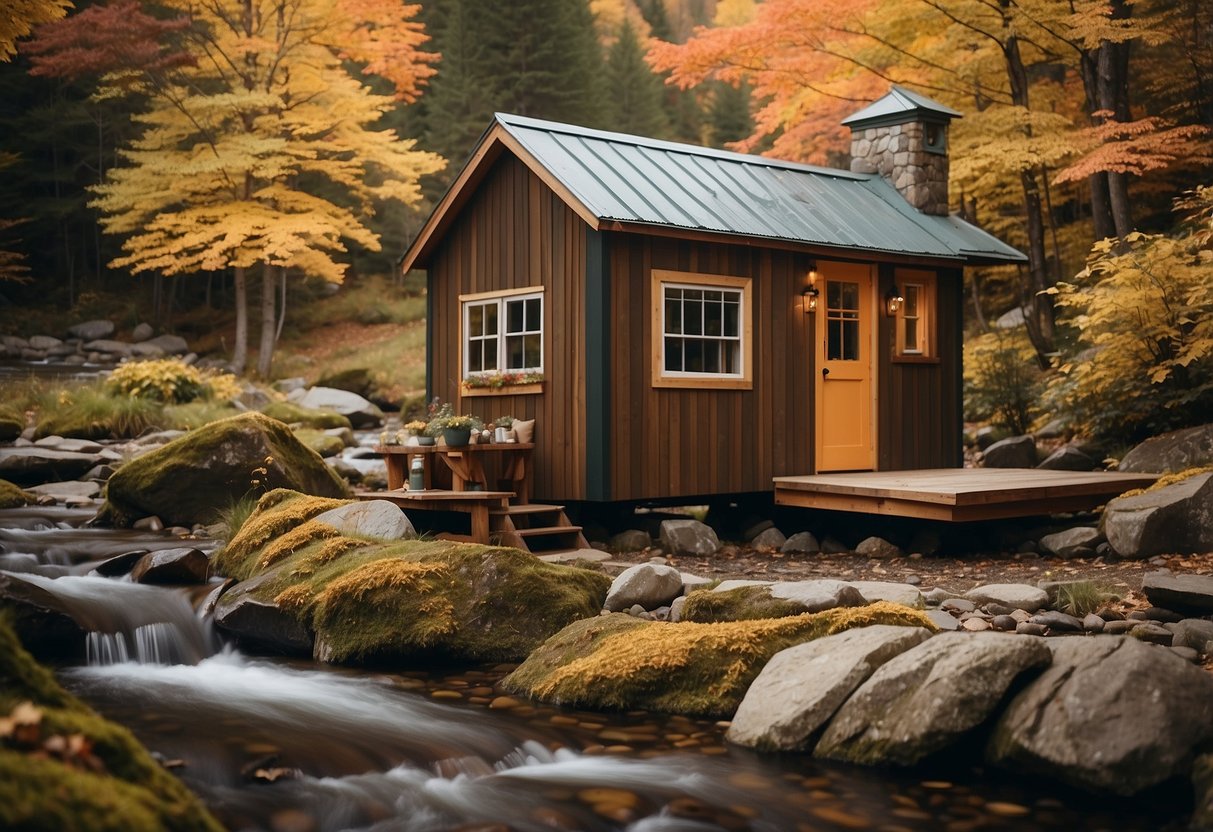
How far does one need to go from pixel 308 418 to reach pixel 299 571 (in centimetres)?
1167

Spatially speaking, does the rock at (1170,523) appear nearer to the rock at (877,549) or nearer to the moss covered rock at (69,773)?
the rock at (877,549)

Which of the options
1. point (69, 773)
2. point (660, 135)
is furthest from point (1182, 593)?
point (660, 135)

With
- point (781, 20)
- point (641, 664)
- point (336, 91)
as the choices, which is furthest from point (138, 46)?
point (641, 664)

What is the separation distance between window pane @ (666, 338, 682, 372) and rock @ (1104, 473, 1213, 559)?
421 cm

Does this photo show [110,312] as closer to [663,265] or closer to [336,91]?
[336,91]

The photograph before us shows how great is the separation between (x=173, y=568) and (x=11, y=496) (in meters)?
5.01

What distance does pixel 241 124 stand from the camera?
23109 millimetres

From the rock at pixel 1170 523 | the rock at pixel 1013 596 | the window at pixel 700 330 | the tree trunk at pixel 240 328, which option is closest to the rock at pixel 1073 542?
the rock at pixel 1170 523

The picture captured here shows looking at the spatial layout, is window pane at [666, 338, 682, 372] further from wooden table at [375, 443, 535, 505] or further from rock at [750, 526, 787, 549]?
rock at [750, 526, 787, 549]

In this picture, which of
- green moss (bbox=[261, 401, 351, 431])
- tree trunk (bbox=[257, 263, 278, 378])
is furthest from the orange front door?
tree trunk (bbox=[257, 263, 278, 378])

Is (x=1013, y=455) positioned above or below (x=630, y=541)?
above

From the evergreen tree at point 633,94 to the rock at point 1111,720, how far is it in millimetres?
33460

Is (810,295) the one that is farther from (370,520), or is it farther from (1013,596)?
(370,520)

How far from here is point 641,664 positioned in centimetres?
615
